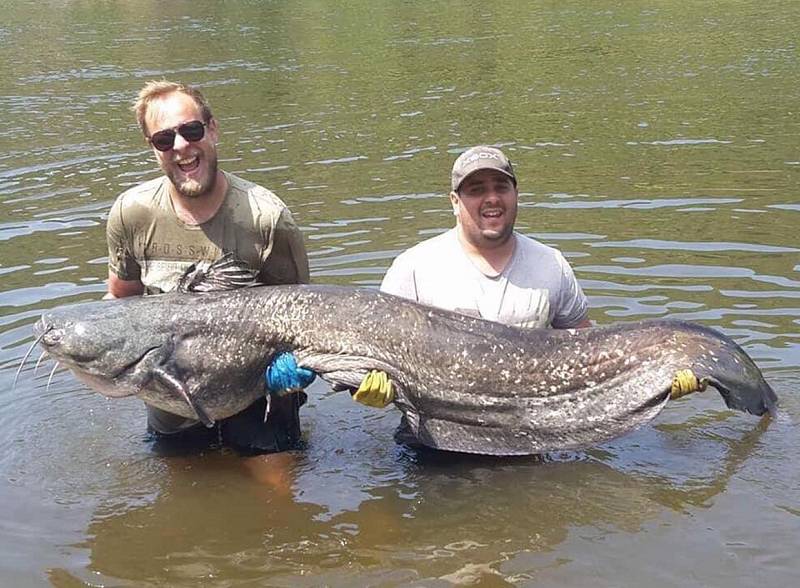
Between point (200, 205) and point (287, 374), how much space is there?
1.01m

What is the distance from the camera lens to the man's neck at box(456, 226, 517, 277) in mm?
5500

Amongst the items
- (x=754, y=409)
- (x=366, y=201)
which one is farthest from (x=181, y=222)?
(x=366, y=201)

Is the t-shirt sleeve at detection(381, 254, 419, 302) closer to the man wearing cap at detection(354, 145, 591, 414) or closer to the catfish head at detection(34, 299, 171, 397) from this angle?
the man wearing cap at detection(354, 145, 591, 414)

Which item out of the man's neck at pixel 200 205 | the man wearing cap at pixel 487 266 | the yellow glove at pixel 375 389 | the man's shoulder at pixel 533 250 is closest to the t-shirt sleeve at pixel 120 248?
the man's neck at pixel 200 205

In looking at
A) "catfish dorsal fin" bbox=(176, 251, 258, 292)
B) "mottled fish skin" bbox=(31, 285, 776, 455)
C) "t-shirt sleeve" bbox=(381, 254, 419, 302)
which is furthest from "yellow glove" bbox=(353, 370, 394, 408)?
"catfish dorsal fin" bbox=(176, 251, 258, 292)

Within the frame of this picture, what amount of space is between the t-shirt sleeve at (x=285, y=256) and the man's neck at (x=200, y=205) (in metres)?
0.32

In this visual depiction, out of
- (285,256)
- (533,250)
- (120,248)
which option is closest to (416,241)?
(285,256)

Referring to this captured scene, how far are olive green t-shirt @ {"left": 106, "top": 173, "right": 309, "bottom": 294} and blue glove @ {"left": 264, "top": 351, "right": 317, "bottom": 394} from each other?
0.61 m

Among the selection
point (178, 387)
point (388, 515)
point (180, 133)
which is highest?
point (180, 133)

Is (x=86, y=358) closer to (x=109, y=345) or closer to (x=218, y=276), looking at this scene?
(x=109, y=345)

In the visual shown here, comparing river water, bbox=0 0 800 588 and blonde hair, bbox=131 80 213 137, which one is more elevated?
blonde hair, bbox=131 80 213 137

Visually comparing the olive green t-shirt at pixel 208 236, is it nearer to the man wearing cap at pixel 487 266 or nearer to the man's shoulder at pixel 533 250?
the man wearing cap at pixel 487 266

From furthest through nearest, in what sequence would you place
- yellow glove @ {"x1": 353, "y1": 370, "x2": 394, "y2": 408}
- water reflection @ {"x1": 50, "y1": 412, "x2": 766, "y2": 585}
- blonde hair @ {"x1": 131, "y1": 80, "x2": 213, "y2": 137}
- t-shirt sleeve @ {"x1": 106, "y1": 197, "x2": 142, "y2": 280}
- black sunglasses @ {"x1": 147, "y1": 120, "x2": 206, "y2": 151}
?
t-shirt sleeve @ {"x1": 106, "y1": 197, "x2": 142, "y2": 280}, blonde hair @ {"x1": 131, "y1": 80, "x2": 213, "y2": 137}, black sunglasses @ {"x1": 147, "y1": 120, "x2": 206, "y2": 151}, yellow glove @ {"x1": 353, "y1": 370, "x2": 394, "y2": 408}, water reflection @ {"x1": 50, "y1": 412, "x2": 766, "y2": 585}

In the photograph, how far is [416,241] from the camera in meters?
9.43
